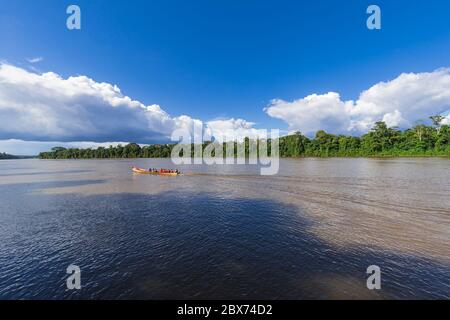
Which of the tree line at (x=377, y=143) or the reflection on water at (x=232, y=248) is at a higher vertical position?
the tree line at (x=377, y=143)

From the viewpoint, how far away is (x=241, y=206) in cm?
2234

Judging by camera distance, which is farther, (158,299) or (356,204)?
(356,204)

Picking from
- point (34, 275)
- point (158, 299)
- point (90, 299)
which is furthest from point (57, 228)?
point (158, 299)

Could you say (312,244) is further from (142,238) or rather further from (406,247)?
(142,238)

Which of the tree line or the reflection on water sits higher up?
the tree line

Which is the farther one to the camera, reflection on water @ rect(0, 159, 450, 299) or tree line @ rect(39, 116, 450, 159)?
tree line @ rect(39, 116, 450, 159)

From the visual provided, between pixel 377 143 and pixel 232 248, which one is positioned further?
pixel 377 143

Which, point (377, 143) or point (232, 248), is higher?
point (377, 143)

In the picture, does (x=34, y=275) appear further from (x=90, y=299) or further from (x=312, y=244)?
(x=312, y=244)

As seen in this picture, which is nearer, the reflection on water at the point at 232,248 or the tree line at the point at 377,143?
the reflection on water at the point at 232,248

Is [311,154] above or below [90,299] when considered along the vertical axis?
above

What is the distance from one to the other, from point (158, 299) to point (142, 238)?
648 centimetres

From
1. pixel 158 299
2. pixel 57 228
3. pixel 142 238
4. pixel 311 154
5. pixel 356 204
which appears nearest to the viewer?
pixel 158 299

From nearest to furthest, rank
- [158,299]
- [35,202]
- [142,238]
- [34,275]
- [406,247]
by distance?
[158,299] < [34,275] < [406,247] < [142,238] < [35,202]
